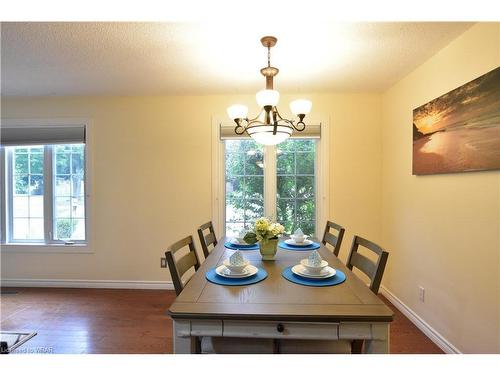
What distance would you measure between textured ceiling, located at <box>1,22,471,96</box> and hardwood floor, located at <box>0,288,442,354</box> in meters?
2.19

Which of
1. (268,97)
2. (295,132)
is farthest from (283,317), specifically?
(295,132)

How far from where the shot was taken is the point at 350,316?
94 cm

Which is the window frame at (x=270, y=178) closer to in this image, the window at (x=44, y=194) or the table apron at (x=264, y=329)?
the window at (x=44, y=194)

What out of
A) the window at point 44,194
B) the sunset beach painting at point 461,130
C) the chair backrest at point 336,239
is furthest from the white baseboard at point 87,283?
the sunset beach painting at point 461,130

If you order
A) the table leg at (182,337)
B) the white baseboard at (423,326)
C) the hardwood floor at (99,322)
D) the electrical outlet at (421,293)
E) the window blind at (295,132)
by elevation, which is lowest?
the hardwood floor at (99,322)

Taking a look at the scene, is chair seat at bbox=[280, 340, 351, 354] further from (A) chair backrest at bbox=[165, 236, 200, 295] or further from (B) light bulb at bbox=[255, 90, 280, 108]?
(B) light bulb at bbox=[255, 90, 280, 108]

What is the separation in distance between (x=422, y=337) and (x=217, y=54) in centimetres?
272

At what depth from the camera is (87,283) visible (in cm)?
287

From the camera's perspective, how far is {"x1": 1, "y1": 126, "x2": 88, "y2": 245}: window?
9.66 feet

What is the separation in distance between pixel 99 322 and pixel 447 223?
2.93m

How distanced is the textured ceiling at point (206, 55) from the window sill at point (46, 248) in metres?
1.75

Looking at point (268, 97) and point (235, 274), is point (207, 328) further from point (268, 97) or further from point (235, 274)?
point (268, 97)

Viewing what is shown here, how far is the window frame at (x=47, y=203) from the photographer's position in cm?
285
